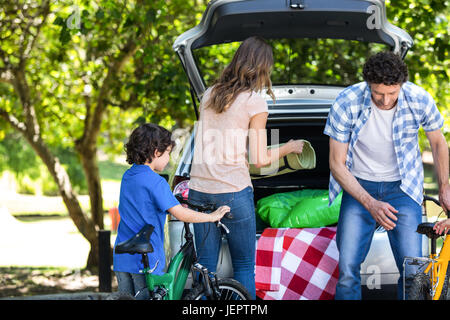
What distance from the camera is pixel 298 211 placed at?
4449mm

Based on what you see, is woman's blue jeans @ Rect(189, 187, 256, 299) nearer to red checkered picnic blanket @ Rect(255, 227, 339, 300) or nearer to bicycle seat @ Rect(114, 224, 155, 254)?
red checkered picnic blanket @ Rect(255, 227, 339, 300)

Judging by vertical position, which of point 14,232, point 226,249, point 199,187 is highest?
point 199,187

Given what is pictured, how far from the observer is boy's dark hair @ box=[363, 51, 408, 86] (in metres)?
3.26

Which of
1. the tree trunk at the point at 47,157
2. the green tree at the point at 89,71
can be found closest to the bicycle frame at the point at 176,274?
the green tree at the point at 89,71

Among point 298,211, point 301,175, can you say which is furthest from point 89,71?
point 298,211

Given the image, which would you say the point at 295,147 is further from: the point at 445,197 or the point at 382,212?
the point at 445,197

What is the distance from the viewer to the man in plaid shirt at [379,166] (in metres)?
3.42

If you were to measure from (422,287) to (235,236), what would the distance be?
1.00 metres

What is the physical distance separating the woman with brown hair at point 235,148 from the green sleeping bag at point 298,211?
38.8 inches

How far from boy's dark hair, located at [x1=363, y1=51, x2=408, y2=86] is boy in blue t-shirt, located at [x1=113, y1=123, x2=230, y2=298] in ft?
3.30

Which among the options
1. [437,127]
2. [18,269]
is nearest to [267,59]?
[437,127]

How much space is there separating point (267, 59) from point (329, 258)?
4.40ft

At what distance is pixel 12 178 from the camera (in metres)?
23.9
